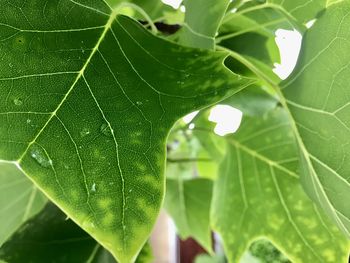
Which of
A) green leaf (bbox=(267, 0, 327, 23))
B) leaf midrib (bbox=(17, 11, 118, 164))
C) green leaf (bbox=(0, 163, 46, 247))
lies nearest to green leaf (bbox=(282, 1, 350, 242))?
green leaf (bbox=(267, 0, 327, 23))

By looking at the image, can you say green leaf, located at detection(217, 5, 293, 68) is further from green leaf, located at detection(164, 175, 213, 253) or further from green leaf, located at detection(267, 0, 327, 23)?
green leaf, located at detection(164, 175, 213, 253)

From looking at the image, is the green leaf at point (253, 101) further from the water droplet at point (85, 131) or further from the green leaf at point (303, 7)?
the water droplet at point (85, 131)

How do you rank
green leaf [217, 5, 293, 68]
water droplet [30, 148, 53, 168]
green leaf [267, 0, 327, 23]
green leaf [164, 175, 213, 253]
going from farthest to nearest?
green leaf [164, 175, 213, 253] < green leaf [217, 5, 293, 68] < green leaf [267, 0, 327, 23] < water droplet [30, 148, 53, 168]

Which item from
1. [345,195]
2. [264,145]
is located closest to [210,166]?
[264,145]

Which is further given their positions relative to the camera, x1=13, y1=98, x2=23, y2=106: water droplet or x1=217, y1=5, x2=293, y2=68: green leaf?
x1=217, y1=5, x2=293, y2=68: green leaf

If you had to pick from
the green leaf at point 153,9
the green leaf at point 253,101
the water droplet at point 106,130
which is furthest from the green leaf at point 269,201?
the water droplet at point 106,130

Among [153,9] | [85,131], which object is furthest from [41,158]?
[153,9]
